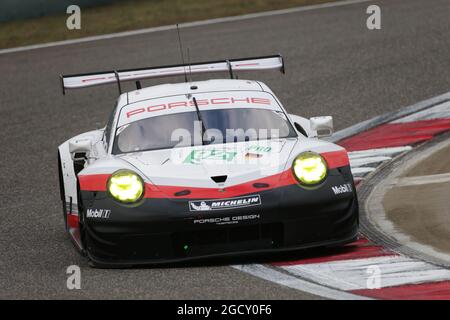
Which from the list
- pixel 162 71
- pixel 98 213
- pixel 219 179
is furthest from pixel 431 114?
pixel 98 213

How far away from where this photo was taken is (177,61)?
1653cm

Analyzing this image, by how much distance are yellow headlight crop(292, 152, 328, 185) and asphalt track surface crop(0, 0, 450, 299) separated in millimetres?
582

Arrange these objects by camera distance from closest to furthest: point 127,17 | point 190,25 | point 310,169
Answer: point 310,169 → point 190,25 → point 127,17

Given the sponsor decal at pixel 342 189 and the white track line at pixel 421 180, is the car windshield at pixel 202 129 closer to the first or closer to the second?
the sponsor decal at pixel 342 189

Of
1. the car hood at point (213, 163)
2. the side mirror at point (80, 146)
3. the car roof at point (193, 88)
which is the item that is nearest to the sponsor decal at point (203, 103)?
the car roof at point (193, 88)

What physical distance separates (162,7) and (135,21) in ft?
3.09

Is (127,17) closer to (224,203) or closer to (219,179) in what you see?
(219,179)

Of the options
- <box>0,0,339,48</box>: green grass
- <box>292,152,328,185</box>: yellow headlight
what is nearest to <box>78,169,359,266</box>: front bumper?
<box>292,152,328,185</box>: yellow headlight

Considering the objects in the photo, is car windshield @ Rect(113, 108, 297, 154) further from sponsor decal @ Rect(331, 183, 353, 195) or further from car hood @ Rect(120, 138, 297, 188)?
sponsor decal @ Rect(331, 183, 353, 195)

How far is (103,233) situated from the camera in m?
7.50

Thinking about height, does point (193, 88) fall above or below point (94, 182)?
above

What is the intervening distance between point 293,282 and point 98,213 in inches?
52.0

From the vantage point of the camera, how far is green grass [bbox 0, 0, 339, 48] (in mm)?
19203
